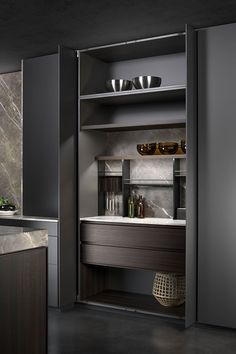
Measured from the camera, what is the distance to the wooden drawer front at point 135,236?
439 centimetres

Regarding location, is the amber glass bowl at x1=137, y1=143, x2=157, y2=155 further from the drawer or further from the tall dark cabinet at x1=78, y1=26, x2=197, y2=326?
the drawer

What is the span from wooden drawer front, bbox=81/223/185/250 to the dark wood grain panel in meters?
1.78

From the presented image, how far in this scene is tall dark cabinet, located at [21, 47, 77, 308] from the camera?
482cm

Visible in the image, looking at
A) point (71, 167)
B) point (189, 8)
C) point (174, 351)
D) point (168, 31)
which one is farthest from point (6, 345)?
point (168, 31)

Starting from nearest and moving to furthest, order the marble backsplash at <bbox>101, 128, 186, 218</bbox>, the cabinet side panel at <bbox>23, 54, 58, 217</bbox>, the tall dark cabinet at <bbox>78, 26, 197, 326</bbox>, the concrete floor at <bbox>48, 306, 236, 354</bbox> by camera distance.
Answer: the concrete floor at <bbox>48, 306, 236, 354</bbox>
the tall dark cabinet at <bbox>78, 26, 197, 326</bbox>
the marble backsplash at <bbox>101, 128, 186, 218</bbox>
the cabinet side panel at <bbox>23, 54, 58, 217</bbox>

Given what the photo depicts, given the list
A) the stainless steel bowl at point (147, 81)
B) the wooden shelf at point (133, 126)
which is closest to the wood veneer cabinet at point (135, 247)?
the wooden shelf at point (133, 126)

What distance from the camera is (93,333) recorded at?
4145 mm

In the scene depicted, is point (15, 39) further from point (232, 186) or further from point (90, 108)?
point (232, 186)

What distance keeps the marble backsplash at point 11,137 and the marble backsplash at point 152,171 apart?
4.71ft

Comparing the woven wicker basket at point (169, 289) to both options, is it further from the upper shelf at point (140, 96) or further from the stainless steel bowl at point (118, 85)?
the stainless steel bowl at point (118, 85)

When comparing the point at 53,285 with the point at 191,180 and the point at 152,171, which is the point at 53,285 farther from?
the point at 191,180

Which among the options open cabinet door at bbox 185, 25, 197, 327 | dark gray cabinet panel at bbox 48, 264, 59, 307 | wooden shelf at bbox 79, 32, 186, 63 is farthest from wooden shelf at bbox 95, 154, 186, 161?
dark gray cabinet panel at bbox 48, 264, 59, 307

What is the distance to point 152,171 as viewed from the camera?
5.20 metres

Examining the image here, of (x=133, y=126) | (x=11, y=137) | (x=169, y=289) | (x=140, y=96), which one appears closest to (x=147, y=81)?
(x=140, y=96)
